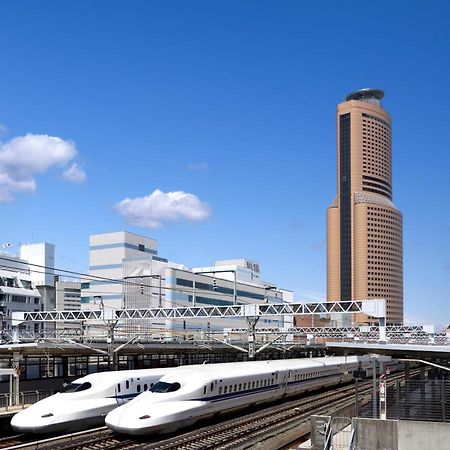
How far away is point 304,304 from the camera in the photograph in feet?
207

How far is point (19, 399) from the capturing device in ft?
145

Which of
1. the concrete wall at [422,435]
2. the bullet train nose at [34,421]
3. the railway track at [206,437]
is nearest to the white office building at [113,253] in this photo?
the railway track at [206,437]

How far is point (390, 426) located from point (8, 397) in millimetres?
27775

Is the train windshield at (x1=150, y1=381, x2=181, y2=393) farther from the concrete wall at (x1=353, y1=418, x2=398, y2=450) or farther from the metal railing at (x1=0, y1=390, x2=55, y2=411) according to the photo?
the metal railing at (x1=0, y1=390, x2=55, y2=411)

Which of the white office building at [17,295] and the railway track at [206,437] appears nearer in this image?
the railway track at [206,437]

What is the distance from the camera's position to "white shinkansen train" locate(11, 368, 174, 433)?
31109 millimetres

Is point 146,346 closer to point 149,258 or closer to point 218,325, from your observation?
point 218,325

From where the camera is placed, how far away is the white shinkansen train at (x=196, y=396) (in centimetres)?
2998

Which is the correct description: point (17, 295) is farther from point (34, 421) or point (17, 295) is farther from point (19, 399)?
point (34, 421)

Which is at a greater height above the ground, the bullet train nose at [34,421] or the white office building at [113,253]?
the white office building at [113,253]

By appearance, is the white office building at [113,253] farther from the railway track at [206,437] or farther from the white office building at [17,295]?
the railway track at [206,437]

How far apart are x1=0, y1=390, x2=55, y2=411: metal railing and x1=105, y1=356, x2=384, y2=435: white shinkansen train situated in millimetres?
11749

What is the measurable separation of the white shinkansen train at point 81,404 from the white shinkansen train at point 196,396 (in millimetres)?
2662

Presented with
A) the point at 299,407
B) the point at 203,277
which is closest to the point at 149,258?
the point at 203,277
